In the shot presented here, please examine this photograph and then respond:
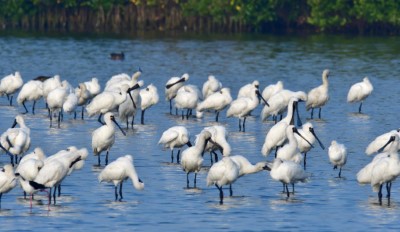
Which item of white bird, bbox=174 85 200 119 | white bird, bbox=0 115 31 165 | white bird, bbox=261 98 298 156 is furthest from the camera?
white bird, bbox=174 85 200 119

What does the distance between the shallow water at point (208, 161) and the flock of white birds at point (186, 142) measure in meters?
0.43

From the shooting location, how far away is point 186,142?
27109 millimetres

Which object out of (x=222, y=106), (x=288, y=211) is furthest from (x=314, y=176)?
(x=222, y=106)

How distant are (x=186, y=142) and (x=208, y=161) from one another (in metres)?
1.72

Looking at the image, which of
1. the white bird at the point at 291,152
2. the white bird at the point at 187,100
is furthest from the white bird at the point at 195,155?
the white bird at the point at 187,100

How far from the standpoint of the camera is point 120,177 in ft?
76.0

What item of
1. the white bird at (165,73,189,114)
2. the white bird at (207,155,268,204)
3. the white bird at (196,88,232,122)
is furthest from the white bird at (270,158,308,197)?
the white bird at (165,73,189,114)

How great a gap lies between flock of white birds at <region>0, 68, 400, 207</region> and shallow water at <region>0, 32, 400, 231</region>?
425mm

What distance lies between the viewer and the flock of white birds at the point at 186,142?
22969 millimetres

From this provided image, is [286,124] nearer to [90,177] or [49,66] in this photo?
[90,177]

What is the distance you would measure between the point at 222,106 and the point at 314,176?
8.97 metres

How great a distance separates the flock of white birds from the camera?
22969 millimetres

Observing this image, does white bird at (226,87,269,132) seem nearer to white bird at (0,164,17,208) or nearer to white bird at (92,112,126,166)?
white bird at (92,112,126,166)

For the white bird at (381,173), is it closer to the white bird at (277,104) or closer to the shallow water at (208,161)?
the shallow water at (208,161)
